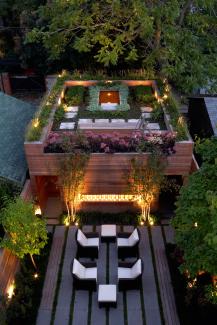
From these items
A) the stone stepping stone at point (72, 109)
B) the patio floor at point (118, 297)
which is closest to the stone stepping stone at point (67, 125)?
the stone stepping stone at point (72, 109)

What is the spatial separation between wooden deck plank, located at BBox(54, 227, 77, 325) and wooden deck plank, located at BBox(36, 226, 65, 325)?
0.75 ft

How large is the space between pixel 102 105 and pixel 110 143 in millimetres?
4270

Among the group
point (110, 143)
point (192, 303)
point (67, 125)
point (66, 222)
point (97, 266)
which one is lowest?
point (192, 303)

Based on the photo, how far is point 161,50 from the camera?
18469 mm

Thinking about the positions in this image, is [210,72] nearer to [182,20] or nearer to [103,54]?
[182,20]

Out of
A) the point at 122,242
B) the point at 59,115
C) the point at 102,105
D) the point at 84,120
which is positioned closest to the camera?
the point at 122,242

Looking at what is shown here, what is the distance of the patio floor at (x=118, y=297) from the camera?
34.2 feet

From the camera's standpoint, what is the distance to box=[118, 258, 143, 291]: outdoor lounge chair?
1101 cm

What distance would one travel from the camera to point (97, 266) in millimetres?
12117

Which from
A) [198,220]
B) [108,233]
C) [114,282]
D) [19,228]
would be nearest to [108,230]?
[108,233]

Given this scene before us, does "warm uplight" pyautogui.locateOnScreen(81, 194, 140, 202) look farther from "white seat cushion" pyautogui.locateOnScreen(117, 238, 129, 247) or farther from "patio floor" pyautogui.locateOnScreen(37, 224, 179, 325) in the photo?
"white seat cushion" pyautogui.locateOnScreen(117, 238, 129, 247)

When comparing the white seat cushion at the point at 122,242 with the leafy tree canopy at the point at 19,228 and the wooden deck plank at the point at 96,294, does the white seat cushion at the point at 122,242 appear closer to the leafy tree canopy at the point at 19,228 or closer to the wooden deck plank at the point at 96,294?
the wooden deck plank at the point at 96,294

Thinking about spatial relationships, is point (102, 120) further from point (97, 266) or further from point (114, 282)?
point (114, 282)

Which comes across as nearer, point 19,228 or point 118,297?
point 19,228
